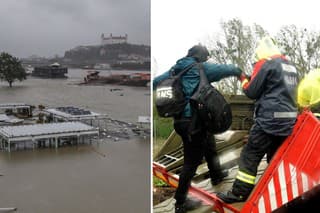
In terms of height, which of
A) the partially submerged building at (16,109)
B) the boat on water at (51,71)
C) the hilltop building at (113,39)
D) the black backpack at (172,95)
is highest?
the hilltop building at (113,39)

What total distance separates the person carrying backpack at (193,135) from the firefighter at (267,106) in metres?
0.10

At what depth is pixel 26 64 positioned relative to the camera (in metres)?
1.88

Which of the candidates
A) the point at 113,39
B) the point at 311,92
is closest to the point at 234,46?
the point at 311,92

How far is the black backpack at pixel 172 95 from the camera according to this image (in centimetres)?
166

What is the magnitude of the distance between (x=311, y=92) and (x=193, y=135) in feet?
1.95

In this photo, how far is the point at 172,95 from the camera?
166 cm

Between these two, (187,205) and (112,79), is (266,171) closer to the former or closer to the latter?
(187,205)

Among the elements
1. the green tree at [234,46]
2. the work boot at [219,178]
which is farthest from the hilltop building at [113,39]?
the work boot at [219,178]

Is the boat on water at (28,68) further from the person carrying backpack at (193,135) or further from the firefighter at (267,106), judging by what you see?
the firefighter at (267,106)

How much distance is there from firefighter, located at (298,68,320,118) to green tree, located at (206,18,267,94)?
275 mm

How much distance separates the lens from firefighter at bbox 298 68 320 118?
1711 mm

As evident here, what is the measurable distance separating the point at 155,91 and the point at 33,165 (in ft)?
2.33

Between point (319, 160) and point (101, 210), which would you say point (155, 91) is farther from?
point (319, 160)

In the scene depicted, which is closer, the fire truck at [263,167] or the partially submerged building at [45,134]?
the fire truck at [263,167]
